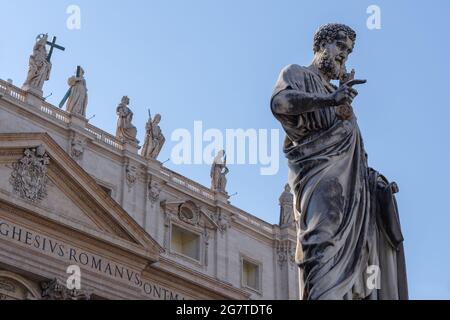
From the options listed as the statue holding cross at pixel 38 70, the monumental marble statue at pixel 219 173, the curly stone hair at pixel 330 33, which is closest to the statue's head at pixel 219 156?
the monumental marble statue at pixel 219 173

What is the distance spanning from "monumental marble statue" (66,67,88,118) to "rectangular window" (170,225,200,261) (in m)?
5.33

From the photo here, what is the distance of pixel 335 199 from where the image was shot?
4.64 m

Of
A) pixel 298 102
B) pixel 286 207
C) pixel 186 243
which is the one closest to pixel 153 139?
pixel 186 243

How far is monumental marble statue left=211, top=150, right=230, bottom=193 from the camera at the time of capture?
114ft

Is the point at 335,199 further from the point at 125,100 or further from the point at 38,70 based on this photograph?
the point at 125,100

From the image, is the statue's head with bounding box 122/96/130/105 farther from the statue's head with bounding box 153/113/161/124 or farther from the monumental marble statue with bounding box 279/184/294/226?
the monumental marble statue with bounding box 279/184/294/226

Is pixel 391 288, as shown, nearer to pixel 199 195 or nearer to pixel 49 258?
pixel 49 258

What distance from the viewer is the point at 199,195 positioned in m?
33.5

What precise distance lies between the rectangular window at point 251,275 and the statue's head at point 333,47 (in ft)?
97.2

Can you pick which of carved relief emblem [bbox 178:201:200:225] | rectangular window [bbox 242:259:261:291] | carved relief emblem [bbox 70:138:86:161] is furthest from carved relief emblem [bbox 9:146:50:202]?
rectangular window [bbox 242:259:261:291]

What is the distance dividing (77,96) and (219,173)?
269 inches

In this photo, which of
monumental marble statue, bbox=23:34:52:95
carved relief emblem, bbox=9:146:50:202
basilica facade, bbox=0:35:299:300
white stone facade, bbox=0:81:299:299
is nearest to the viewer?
basilica facade, bbox=0:35:299:300

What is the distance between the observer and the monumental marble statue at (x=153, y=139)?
32.5 meters
